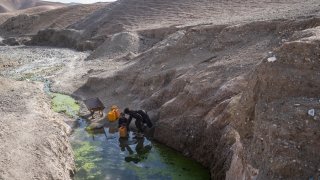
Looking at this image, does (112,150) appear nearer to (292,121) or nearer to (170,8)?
(292,121)

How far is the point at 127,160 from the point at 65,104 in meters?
9.92

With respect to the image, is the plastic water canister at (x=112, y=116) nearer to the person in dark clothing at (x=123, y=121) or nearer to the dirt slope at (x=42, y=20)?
the person in dark clothing at (x=123, y=121)

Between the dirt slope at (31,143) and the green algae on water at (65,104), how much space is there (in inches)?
155

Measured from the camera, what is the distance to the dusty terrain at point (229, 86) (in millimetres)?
9656

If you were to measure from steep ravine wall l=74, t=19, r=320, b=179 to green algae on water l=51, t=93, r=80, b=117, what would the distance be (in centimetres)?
119

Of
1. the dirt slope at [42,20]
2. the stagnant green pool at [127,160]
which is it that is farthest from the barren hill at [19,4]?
the stagnant green pool at [127,160]

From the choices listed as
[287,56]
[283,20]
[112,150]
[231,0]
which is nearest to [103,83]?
[112,150]

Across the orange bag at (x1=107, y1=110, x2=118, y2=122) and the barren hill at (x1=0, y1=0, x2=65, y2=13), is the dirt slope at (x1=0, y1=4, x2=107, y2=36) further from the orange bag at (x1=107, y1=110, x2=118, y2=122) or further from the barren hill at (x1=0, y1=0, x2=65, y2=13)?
the barren hill at (x1=0, y1=0, x2=65, y2=13)

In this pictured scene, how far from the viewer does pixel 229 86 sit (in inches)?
667

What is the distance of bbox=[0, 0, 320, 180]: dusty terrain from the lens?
31.7ft

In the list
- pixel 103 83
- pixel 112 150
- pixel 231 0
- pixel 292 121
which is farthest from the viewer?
pixel 231 0

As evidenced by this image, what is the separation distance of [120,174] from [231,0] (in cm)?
3573

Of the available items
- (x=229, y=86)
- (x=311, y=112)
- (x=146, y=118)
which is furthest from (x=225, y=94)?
(x=311, y=112)

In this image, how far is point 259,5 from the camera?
41906 millimetres
